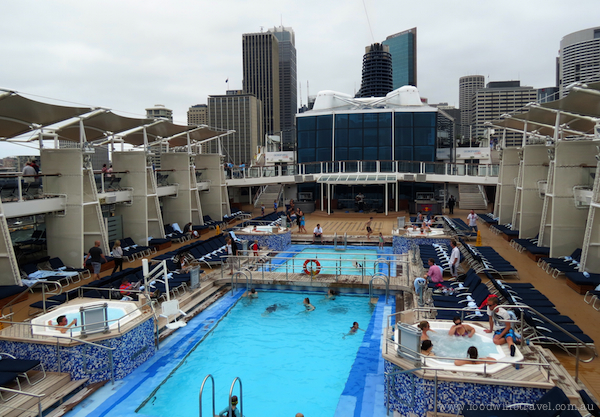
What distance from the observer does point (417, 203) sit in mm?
28203

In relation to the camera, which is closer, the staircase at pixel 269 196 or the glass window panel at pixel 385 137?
the glass window panel at pixel 385 137

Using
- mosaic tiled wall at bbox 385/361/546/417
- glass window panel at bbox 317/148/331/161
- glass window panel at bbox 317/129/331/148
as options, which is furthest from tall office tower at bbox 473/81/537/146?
mosaic tiled wall at bbox 385/361/546/417

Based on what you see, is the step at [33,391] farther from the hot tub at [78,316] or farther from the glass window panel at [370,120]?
the glass window panel at [370,120]

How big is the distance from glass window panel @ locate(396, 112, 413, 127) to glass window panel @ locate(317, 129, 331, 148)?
213 inches

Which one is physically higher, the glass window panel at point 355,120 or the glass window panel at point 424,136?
the glass window panel at point 355,120

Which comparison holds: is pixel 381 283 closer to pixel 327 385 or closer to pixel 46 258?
pixel 327 385

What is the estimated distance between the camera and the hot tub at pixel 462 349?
6.35m

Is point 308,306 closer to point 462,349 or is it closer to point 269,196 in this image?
point 462,349

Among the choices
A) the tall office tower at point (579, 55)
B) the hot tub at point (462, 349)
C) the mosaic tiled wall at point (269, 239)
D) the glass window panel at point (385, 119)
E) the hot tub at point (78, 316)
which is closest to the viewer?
the hot tub at point (462, 349)

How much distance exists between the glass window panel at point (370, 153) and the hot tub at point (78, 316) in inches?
988

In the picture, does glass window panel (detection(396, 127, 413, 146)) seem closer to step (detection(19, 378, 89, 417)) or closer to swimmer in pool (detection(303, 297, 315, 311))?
swimmer in pool (detection(303, 297, 315, 311))

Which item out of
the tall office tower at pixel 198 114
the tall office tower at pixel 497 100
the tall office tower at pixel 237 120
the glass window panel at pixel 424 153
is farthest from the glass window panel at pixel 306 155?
the tall office tower at pixel 497 100

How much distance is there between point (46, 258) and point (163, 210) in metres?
9.01

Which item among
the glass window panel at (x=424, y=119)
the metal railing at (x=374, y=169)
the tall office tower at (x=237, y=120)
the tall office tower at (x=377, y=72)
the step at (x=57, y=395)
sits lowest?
the step at (x=57, y=395)
